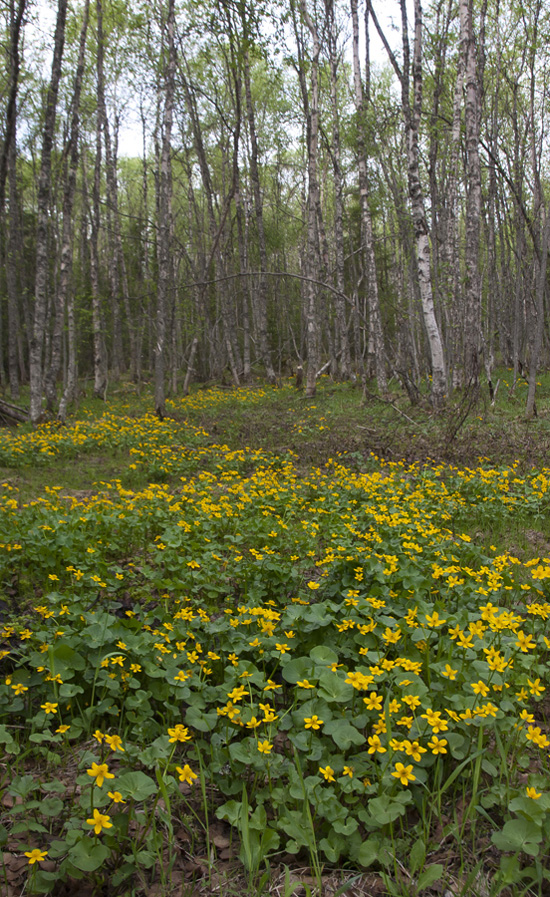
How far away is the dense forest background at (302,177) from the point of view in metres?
11.1

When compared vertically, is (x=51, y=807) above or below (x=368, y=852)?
above

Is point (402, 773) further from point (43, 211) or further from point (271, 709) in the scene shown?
point (43, 211)

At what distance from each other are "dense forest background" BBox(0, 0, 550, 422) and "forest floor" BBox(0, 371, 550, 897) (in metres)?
5.39

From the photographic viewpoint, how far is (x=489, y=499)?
548 cm

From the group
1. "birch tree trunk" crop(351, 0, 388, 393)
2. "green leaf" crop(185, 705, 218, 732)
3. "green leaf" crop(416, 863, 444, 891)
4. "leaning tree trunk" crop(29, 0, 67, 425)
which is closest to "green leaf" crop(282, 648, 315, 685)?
"green leaf" crop(185, 705, 218, 732)

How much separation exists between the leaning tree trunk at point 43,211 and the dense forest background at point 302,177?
0.05m

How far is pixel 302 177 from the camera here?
27.4m

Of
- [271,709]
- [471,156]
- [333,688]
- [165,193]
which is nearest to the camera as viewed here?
[271,709]

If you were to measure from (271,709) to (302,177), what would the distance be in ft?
98.4

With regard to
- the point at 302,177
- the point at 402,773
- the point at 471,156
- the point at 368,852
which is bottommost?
the point at 368,852

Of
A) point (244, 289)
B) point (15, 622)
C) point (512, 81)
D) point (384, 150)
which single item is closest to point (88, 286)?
point (244, 289)

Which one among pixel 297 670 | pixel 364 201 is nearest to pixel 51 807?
pixel 297 670

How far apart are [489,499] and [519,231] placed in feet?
35.9

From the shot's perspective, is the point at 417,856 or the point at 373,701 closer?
the point at 417,856
